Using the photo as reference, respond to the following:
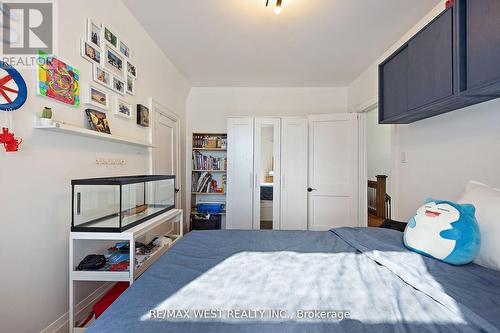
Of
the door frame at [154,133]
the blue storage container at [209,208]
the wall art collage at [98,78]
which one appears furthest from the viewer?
the blue storage container at [209,208]

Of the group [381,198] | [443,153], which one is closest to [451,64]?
[443,153]

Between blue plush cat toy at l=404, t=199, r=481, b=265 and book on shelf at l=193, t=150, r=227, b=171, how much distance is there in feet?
10.1

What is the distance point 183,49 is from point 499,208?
10.2 ft

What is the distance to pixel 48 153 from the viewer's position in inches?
52.9

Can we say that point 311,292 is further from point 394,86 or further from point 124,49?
point 124,49

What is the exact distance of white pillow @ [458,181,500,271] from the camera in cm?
95

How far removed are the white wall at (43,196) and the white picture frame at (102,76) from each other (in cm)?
5

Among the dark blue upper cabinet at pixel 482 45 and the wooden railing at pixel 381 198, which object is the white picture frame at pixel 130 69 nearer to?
the dark blue upper cabinet at pixel 482 45

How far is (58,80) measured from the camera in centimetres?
139

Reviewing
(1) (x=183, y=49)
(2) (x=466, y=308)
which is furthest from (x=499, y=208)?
(1) (x=183, y=49)

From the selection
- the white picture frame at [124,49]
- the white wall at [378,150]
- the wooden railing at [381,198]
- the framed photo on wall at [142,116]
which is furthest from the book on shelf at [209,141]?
the wooden railing at [381,198]

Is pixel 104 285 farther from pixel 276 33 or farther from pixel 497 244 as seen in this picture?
pixel 276 33

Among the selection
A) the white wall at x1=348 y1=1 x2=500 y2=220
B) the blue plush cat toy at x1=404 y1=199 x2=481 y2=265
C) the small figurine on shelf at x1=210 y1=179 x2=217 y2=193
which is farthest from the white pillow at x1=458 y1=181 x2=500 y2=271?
the small figurine on shelf at x1=210 y1=179 x2=217 y2=193

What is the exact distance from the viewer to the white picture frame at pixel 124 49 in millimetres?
1959
